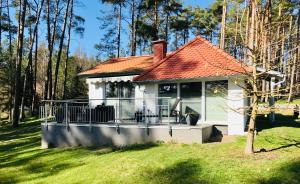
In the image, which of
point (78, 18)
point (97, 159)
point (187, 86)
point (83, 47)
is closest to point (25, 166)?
point (97, 159)

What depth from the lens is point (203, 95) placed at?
17.2 meters

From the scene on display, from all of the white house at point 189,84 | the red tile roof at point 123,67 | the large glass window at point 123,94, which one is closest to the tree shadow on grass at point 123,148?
the white house at point 189,84

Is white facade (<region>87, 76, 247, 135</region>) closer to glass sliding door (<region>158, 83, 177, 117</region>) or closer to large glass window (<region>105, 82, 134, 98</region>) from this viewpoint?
glass sliding door (<region>158, 83, 177, 117</region>)

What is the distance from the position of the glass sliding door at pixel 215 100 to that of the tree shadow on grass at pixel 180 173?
19.1ft

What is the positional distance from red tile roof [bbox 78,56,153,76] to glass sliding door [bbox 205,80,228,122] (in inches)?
213

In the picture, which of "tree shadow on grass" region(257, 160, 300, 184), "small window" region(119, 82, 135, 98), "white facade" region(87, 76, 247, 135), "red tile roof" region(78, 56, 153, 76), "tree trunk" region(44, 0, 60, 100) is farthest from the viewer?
"tree trunk" region(44, 0, 60, 100)

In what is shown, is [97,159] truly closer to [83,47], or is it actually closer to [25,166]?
[25,166]

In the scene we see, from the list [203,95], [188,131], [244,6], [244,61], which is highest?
[244,6]

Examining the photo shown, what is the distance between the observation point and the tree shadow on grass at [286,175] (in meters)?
9.06

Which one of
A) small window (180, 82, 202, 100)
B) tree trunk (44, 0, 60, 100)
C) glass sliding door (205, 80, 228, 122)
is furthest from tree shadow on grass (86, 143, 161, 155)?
tree trunk (44, 0, 60, 100)

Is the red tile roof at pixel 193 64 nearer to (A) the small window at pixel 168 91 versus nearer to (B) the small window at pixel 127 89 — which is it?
(A) the small window at pixel 168 91

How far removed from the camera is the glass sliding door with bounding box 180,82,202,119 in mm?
17438

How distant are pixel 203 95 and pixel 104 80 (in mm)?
7440

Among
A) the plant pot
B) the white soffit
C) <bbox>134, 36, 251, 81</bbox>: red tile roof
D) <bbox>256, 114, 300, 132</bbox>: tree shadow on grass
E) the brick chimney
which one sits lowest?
<bbox>256, 114, 300, 132</bbox>: tree shadow on grass
